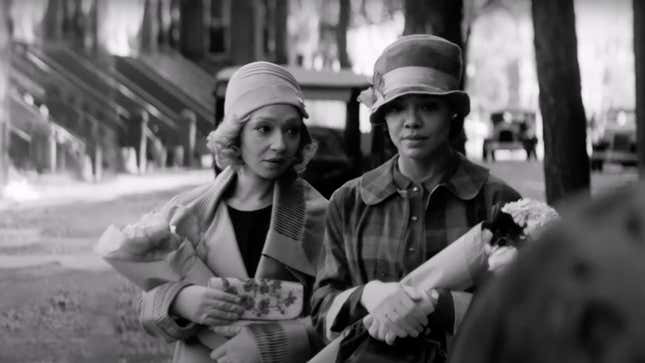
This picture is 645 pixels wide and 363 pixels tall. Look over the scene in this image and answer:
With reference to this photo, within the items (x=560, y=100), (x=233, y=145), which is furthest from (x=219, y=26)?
(x=233, y=145)

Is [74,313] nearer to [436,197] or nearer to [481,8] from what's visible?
[436,197]

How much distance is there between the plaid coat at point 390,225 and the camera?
9.84 feet

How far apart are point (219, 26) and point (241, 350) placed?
35668 mm

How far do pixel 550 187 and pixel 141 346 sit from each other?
11.4 feet

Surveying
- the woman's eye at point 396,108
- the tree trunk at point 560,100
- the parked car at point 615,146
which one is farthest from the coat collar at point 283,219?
the parked car at point 615,146

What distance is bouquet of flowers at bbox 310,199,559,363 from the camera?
267 centimetres

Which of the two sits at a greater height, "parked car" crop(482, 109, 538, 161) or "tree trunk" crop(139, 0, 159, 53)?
"tree trunk" crop(139, 0, 159, 53)

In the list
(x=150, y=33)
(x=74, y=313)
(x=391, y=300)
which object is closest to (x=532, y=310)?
(x=391, y=300)

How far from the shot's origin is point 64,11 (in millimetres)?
34094

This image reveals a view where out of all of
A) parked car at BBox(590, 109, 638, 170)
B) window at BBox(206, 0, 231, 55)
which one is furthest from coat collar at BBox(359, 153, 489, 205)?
window at BBox(206, 0, 231, 55)

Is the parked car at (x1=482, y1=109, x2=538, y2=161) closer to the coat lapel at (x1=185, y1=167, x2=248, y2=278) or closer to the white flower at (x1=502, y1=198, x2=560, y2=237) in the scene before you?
the coat lapel at (x1=185, y1=167, x2=248, y2=278)

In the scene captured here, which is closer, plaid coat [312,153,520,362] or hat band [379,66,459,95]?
plaid coat [312,153,520,362]

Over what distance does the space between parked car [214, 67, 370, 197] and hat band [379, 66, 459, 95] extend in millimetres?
12289

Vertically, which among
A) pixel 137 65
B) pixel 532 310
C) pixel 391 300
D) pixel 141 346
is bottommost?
pixel 141 346
